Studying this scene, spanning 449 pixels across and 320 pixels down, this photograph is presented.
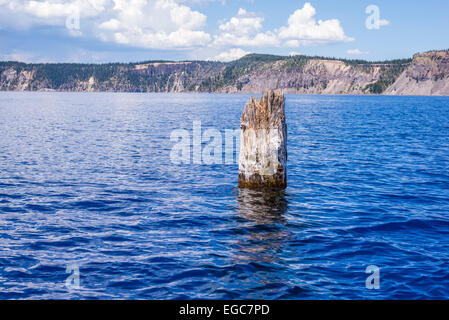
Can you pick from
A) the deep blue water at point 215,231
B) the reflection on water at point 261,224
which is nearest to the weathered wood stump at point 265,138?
the reflection on water at point 261,224

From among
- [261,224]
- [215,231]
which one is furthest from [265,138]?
[215,231]

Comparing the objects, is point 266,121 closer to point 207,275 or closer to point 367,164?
point 207,275

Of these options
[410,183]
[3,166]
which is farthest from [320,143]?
[3,166]

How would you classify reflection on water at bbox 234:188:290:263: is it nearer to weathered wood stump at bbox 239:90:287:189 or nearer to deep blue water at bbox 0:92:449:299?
deep blue water at bbox 0:92:449:299

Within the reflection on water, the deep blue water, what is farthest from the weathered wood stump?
the deep blue water

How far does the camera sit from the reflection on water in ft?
40.0

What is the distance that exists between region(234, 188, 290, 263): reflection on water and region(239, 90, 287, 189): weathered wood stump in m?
0.92

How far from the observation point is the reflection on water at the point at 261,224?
40.0 feet

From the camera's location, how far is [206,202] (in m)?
18.2

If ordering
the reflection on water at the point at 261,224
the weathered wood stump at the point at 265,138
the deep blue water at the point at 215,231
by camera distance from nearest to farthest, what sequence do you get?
the deep blue water at the point at 215,231 → the reflection on water at the point at 261,224 → the weathered wood stump at the point at 265,138

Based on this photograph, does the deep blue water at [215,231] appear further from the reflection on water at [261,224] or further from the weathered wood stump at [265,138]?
the weathered wood stump at [265,138]

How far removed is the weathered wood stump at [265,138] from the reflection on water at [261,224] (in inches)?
36.3

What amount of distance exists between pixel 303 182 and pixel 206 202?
680 cm
